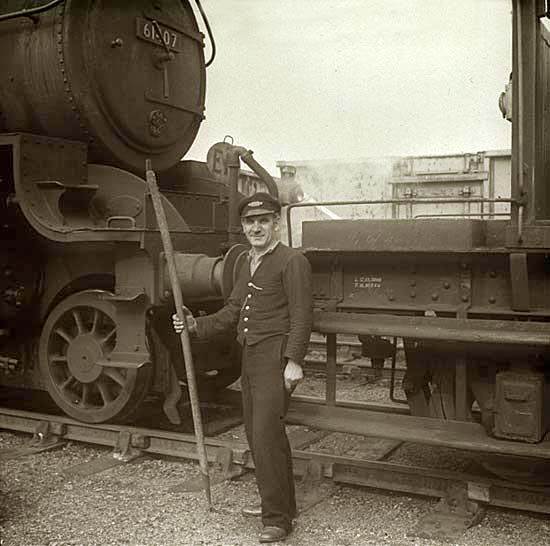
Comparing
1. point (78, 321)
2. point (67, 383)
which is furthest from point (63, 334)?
point (67, 383)

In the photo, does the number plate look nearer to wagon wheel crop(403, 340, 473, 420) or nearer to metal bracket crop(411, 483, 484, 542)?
wagon wheel crop(403, 340, 473, 420)

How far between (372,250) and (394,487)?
1.39m

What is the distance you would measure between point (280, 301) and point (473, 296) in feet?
3.50

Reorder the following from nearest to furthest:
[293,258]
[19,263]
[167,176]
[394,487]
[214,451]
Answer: [293,258] < [394,487] < [214,451] < [19,263] < [167,176]

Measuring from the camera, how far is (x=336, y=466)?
188 inches

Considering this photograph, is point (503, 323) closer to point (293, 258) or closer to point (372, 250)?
point (372, 250)

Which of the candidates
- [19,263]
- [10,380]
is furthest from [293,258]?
[10,380]

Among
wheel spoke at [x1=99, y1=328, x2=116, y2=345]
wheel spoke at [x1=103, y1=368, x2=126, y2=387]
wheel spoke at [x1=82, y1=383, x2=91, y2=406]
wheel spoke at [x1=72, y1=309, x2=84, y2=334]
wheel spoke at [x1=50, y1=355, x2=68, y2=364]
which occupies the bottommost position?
wheel spoke at [x1=82, y1=383, x2=91, y2=406]

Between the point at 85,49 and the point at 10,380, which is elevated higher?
the point at 85,49

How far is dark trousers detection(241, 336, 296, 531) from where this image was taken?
13.3ft

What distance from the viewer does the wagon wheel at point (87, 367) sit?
5699 millimetres

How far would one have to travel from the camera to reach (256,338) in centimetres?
418

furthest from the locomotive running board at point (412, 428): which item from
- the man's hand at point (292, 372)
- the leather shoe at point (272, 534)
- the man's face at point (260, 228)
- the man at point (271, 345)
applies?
the man's face at point (260, 228)

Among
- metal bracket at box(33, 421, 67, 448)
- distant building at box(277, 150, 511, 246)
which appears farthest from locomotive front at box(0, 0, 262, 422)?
distant building at box(277, 150, 511, 246)
